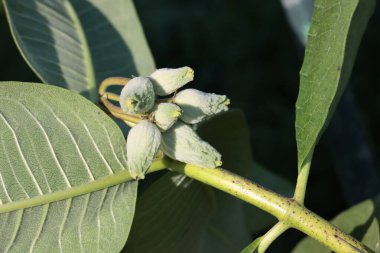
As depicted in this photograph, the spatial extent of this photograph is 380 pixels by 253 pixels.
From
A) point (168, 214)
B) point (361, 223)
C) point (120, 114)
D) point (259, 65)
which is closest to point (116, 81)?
point (120, 114)

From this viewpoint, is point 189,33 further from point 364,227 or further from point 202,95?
point 202,95

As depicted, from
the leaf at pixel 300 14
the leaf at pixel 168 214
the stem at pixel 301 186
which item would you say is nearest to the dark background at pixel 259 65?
the leaf at pixel 300 14

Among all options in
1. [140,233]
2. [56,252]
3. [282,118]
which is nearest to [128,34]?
[140,233]

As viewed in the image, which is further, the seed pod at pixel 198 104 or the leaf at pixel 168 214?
the leaf at pixel 168 214

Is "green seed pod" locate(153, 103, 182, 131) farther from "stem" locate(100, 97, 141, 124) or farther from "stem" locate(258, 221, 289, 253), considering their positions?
"stem" locate(258, 221, 289, 253)

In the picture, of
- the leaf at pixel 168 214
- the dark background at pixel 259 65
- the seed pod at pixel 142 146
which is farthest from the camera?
the dark background at pixel 259 65

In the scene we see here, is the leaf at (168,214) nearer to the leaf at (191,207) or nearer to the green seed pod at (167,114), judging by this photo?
the leaf at (191,207)

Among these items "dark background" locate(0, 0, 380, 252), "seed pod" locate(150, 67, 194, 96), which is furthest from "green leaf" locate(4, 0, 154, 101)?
"dark background" locate(0, 0, 380, 252)
